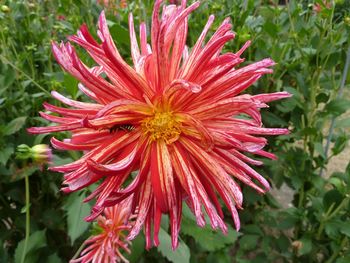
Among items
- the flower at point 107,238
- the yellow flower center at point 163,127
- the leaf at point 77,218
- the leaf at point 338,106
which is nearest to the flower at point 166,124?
the yellow flower center at point 163,127

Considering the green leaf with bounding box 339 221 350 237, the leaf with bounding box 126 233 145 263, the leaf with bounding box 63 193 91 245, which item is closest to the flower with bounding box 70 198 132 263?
the leaf with bounding box 63 193 91 245

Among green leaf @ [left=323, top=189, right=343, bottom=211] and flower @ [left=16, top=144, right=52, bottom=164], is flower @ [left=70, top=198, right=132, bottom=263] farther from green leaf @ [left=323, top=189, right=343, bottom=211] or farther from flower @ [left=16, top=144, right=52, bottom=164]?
green leaf @ [left=323, top=189, right=343, bottom=211]

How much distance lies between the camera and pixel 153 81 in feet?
2.71

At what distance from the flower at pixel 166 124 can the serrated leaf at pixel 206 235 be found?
71cm

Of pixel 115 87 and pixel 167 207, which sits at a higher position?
pixel 115 87

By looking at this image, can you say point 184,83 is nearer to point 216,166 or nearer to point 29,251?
point 216,166

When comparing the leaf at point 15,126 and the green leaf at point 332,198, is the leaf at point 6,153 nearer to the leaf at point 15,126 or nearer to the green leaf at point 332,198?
the leaf at point 15,126

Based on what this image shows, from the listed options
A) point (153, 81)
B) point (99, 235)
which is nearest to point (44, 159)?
point (99, 235)

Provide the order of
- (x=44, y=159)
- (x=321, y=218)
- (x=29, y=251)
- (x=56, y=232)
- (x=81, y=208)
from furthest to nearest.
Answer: (x=56, y=232)
(x=321, y=218)
(x=29, y=251)
(x=81, y=208)
(x=44, y=159)

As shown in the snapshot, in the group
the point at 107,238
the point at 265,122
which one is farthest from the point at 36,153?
the point at 265,122

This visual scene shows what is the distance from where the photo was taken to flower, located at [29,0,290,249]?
30.2 inches

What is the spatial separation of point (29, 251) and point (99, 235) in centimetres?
49

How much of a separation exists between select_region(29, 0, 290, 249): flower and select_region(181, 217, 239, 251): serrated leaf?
714 mm

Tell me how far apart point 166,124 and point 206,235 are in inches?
36.3
